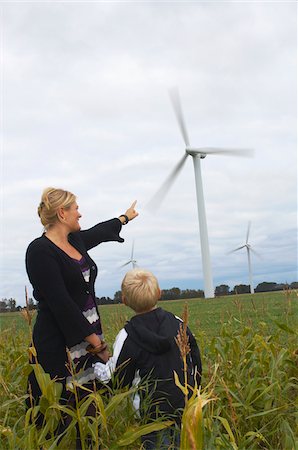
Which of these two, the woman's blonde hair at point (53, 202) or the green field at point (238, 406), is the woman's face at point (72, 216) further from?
the green field at point (238, 406)

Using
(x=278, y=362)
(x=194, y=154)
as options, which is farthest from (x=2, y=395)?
(x=194, y=154)

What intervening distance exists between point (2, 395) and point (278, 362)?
2.15m

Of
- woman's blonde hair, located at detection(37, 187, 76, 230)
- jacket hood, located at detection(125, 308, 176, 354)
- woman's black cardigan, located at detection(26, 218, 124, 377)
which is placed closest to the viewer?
jacket hood, located at detection(125, 308, 176, 354)

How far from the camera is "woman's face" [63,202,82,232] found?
3.44 m

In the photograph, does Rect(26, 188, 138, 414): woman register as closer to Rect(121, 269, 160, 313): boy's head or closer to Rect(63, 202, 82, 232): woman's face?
Rect(63, 202, 82, 232): woman's face

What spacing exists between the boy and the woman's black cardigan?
316 millimetres

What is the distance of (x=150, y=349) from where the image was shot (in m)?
3.13

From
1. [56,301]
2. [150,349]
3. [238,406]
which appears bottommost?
[238,406]

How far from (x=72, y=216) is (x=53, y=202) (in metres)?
0.16

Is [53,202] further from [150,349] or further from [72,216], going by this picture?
[150,349]

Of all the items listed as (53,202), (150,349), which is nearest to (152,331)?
(150,349)

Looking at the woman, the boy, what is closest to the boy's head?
the boy

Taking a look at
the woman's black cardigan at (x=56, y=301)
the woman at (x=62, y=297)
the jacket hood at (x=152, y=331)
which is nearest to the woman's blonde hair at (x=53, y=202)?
the woman at (x=62, y=297)

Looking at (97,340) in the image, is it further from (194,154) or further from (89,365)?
(194,154)
